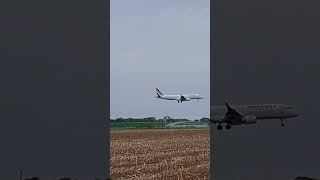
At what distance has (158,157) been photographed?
58469 mm

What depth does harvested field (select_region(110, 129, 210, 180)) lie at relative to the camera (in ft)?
159

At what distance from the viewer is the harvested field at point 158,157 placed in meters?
48.5
